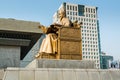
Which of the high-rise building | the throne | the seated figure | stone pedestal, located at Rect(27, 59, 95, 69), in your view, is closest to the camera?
stone pedestal, located at Rect(27, 59, 95, 69)

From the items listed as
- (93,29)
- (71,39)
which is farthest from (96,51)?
(71,39)

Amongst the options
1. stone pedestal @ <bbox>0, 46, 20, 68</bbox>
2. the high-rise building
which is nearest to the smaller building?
stone pedestal @ <bbox>0, 46, 20, 68</bbox>

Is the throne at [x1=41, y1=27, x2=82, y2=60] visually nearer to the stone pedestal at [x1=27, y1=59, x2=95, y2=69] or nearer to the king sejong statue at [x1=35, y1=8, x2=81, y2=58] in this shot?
the king sejong statue at [x1=35, y1=8, x2=81, y2=58]

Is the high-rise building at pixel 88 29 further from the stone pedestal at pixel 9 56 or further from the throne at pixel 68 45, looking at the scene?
the throne at pixel 68 45

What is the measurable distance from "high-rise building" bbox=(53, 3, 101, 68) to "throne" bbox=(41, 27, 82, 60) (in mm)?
73740

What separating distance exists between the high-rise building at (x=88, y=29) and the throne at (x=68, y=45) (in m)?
73.7

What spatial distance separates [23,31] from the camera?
2805 cm

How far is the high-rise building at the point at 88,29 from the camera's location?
8519 cm

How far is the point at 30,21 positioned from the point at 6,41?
3688 mm

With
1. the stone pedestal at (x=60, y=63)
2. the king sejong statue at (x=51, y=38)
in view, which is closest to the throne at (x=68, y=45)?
the king sejong statue at (x=51, y=38)

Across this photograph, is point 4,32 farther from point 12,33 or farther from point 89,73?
point 89,73

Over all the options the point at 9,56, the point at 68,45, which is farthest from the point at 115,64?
the point at 9,56

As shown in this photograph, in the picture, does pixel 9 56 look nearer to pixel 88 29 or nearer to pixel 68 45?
pixel 68 45

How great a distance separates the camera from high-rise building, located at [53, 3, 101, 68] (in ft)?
279
